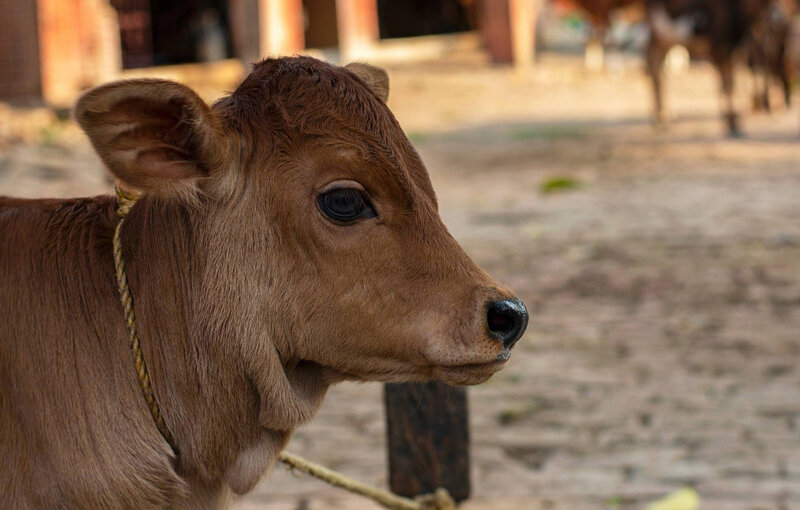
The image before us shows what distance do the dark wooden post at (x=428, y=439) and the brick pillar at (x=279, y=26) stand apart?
12.6 m

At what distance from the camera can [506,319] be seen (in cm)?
266

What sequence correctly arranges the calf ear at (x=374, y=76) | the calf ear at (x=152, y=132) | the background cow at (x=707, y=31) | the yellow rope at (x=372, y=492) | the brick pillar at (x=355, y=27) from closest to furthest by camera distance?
the calf ear at (x=152, y=132) → the calf ear at (x=374, y=76) → the yellow rope at (x=372, y=492) → the background cow at (x=707, y=31) → the brick pillar at (x=355, y=27)

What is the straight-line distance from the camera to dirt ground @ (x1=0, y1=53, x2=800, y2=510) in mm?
4961

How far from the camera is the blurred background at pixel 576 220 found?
513cm

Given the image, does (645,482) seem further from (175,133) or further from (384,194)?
(175,133)

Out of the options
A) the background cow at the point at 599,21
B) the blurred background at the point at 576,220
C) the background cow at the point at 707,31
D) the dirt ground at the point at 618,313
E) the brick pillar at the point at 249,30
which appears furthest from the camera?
the background cow at the point at 599,21

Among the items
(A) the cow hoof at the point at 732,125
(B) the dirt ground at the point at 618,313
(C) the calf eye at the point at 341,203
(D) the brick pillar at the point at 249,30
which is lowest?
(B) the dirt ground at the point at 618,313

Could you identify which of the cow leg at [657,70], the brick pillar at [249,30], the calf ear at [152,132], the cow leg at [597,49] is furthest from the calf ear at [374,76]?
the cow leg at [597,49]

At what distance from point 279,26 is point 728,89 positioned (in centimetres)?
681

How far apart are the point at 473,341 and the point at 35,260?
1.09 m

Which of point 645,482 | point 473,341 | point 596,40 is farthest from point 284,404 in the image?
point 596,40

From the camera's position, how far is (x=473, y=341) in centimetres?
263

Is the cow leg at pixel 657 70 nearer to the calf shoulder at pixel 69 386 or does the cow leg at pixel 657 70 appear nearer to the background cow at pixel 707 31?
the background cow at pixel 707 31

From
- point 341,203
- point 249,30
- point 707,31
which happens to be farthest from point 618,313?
point 249,30
